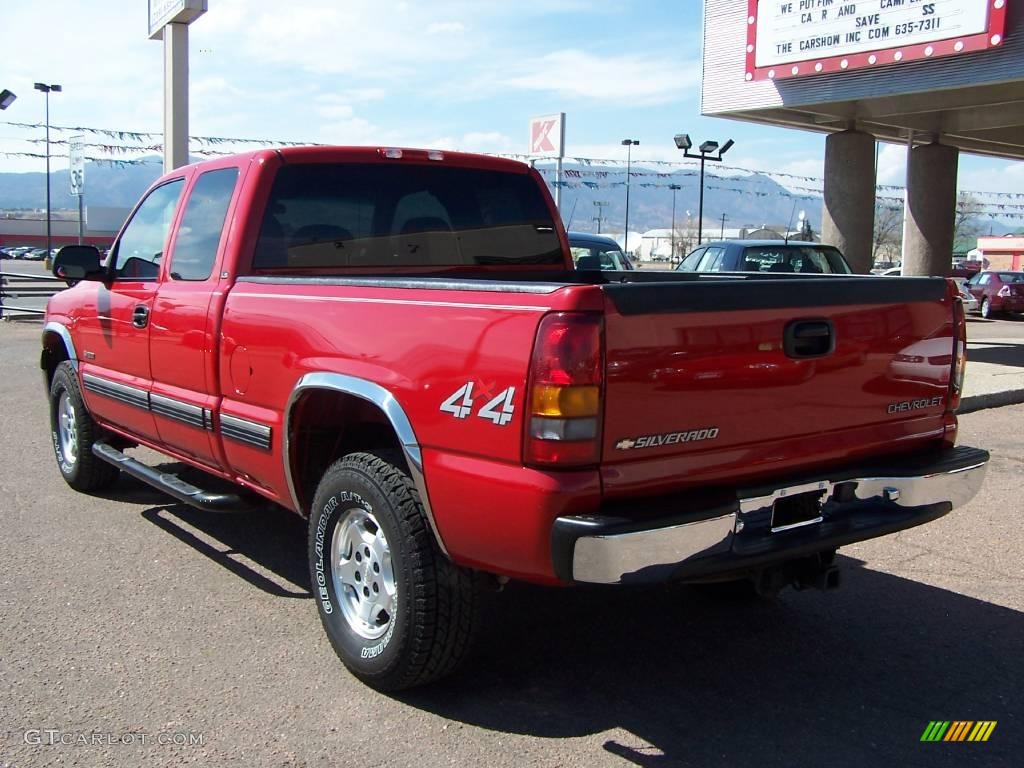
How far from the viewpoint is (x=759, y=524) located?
3248 mm

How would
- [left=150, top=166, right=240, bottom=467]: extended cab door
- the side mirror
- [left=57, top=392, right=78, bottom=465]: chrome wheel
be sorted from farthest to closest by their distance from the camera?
[left=57, top=392, right=78, bottom=465]: chrome wheel
the side mirror
[left=150, top=166, right=240, bottom=467]: extended cab door

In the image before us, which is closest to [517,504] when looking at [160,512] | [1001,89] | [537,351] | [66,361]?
[537,351]

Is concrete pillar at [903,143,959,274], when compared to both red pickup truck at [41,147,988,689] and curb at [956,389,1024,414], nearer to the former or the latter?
curb at [956,389,1024,414]

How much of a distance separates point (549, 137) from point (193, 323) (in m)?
29.4

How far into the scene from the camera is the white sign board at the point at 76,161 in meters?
27.9

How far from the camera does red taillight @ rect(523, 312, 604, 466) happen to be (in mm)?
2822

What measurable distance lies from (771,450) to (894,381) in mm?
682

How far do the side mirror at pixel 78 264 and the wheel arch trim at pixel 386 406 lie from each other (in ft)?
7.57

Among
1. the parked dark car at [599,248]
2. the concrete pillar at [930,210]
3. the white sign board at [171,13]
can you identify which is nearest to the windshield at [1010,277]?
the concrete pillar at [930,210]

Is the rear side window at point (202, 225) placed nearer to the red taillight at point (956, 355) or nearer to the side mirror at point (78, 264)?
the side mirror at point (78, 264)

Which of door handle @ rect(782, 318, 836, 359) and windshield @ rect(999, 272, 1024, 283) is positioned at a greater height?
windshield @ rect(999, 272, 1024, 283)

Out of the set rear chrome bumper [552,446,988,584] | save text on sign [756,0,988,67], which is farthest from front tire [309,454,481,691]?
save text on sign [756,0,988,67]

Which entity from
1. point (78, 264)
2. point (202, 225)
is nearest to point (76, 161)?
point (78, 264)

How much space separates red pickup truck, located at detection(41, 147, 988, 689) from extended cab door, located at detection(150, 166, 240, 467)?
16mm
